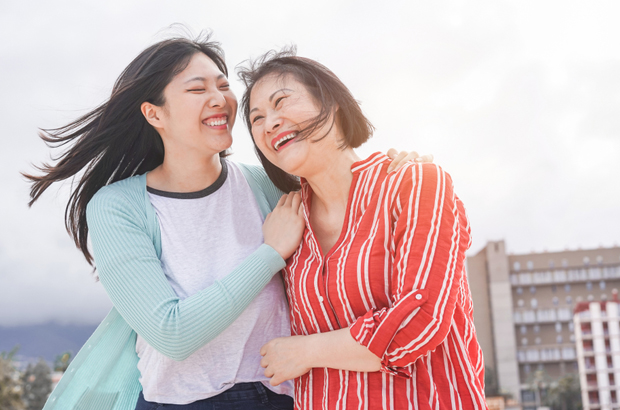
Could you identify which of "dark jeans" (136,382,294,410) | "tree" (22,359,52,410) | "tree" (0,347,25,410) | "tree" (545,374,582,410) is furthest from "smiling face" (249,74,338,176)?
"tree" (545,374,582,410)

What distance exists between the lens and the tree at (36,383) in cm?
4378

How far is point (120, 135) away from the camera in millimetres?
2918

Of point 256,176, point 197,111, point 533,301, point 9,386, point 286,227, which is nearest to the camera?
point 286,227

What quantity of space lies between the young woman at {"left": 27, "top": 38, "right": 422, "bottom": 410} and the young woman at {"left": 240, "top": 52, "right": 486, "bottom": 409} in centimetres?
15

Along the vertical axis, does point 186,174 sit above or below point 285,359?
above

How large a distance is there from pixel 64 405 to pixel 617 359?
58.5 m

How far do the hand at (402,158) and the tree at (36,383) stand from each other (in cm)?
4710

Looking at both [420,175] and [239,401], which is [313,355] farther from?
[420,175]

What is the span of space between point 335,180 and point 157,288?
817 mm

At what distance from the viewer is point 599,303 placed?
2098 inches

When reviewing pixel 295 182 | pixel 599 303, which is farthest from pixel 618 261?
pixel 295 182

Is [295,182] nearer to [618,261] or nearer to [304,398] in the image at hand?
[304,398]

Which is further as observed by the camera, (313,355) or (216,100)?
(216,100)

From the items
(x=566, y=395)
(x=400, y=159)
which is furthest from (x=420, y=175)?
(x=566, y=395)
